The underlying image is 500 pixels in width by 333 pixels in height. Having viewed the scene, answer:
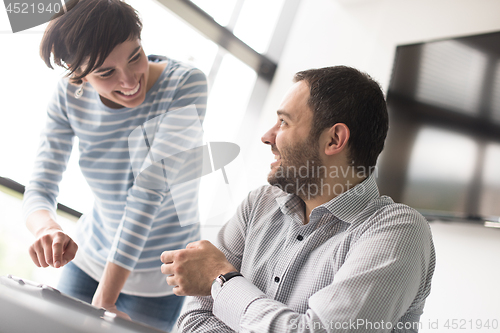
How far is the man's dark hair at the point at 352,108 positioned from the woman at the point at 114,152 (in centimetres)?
33

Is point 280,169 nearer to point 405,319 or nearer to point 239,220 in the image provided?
point 239,220

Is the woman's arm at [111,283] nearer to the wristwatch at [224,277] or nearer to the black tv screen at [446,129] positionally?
the wristwatch at [224,277]

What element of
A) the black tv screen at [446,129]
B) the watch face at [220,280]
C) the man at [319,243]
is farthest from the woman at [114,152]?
the black tv screen at [446,129]

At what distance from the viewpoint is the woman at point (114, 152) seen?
942 millimetres

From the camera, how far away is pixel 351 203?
35.2 inches

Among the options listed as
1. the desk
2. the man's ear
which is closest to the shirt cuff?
the desk

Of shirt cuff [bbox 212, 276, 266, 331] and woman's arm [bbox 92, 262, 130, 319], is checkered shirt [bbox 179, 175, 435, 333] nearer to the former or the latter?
shirt cuff [bbox 212, 276, 266, 331]

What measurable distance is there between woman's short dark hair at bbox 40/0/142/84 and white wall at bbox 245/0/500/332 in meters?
1.66

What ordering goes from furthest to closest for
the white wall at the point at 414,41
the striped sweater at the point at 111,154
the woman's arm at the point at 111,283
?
the white wall at the point at 414,41 → the striped sweater at the point at 111,154 → the woman's arm at the point at 111,283

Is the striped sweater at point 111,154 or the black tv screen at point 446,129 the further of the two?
the black tv screen at point 446,129

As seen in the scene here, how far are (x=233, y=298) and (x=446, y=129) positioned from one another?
160 cm

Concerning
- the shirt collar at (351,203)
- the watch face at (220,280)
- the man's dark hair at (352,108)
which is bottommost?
the watch face at (220,280)

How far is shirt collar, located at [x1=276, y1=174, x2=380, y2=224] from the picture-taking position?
88cm

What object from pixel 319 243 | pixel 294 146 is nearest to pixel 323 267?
pixel 319 243
